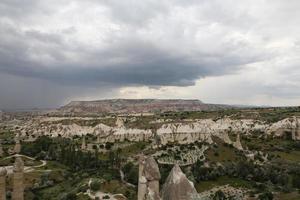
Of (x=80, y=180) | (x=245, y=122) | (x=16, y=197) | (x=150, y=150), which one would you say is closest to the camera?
(x=16, y=197)

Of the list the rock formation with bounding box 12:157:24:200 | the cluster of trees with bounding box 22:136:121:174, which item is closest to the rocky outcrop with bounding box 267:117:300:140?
the cluster of trees with bounding box 22:136:121:174

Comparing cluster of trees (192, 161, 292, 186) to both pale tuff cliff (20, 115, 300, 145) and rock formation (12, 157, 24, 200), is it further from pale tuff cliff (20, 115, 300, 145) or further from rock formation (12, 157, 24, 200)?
rock formation (12, 157, 24, 200)

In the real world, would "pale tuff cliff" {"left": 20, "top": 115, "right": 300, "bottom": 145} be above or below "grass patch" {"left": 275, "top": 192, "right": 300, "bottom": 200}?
above

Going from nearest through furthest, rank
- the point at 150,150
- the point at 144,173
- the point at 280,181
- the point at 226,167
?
the point at 144,173, the point at 280,181, the point at 226,167, the point at 150,150

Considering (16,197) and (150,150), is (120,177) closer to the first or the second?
(150,150)

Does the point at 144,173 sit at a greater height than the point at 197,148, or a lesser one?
greater

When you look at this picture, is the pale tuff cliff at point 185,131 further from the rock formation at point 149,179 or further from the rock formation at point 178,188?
the rock formation at point 178,188

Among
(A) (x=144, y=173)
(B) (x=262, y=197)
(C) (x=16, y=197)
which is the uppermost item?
(A) (x=144, y=173)

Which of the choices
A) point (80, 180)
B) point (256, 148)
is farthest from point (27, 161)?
point (256, 148)
